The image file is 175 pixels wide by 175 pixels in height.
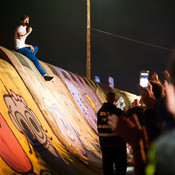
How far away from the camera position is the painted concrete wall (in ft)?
18.5

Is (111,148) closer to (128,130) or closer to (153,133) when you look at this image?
(153,133)

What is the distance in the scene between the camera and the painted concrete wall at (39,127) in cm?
564

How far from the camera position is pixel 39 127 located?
726cm

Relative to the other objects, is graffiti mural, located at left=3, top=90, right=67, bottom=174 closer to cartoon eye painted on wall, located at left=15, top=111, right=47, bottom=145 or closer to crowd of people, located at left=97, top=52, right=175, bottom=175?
cartoon eye painted on wall, located at left=15, top=111, right=47, bottom=145

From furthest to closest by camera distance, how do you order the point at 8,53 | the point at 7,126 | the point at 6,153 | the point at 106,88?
the point at 106,88
the point at 8,53
the point at 7,126
the point at 6,153

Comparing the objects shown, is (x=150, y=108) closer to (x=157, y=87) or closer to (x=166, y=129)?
(x=157, y=87)

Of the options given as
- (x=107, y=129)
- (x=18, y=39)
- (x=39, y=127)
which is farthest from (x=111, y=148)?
(x=18, y=39)

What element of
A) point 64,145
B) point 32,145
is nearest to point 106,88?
point 64,145

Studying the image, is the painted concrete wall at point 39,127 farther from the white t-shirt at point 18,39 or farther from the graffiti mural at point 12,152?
the white t-shirt at point 18,39

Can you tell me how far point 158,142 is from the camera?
1221 millimetres

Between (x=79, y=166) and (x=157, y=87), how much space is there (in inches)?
173

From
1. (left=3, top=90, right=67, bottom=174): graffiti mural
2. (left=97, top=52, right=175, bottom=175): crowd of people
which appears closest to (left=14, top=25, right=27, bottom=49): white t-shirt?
(left=3, top=90, right=67, bottom=174): graffiti mural

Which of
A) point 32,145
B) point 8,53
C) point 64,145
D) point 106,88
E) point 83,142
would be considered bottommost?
point 106,88

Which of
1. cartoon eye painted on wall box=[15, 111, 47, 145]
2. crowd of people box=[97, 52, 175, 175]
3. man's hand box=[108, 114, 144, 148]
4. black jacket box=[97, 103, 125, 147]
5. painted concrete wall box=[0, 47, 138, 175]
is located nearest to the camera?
crowd of people box=[97, 52, 175, 175]
